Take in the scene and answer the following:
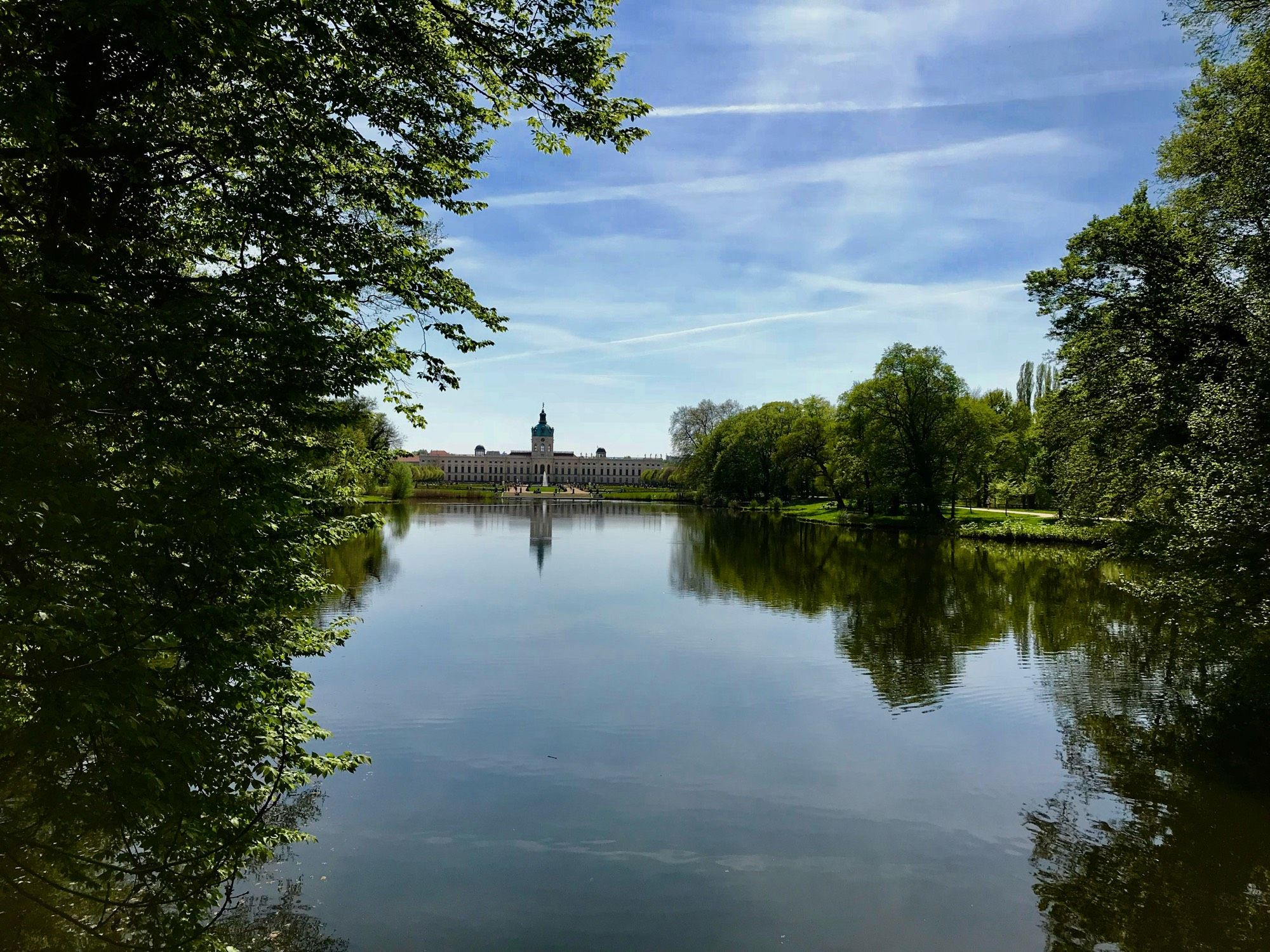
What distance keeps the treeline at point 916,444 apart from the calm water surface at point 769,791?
24909mm

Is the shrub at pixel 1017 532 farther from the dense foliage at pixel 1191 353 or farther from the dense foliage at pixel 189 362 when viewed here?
the dense foliage at pixel 189 362

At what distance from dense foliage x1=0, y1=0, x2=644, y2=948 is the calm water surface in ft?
6.78

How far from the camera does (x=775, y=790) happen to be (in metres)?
9.30

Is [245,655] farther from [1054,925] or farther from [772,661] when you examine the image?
[772,661]

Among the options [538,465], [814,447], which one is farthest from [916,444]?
[538,465]

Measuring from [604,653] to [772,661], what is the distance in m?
3.40

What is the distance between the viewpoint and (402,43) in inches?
271

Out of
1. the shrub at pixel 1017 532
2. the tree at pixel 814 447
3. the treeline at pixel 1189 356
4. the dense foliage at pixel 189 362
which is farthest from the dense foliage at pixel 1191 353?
the tree at pixel 814 447

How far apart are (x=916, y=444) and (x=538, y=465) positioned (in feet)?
462

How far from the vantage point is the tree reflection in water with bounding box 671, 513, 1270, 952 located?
272 inches

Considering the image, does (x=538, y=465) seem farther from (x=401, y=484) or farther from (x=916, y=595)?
(x=916, y=595)

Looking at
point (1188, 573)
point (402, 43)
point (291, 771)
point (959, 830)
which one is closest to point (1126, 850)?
point (959, 830)

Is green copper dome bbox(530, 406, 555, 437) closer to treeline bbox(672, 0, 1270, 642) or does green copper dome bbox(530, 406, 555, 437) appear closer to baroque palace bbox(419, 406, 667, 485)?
baroque palace bbox(419, 406, 667, 485)

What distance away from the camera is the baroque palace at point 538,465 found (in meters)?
181
